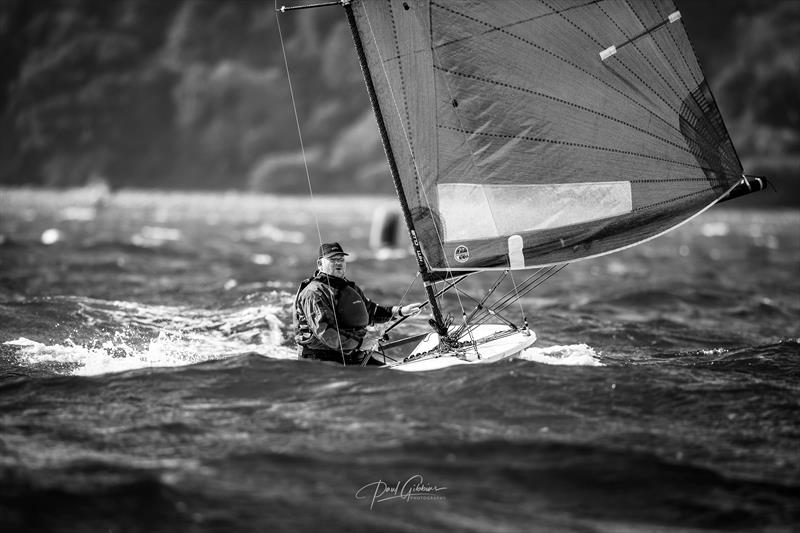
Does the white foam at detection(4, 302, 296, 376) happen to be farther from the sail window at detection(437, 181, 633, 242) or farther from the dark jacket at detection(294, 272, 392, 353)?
the sail window at detection(437, 181, 633, 242)

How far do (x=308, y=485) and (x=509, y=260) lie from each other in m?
4.68

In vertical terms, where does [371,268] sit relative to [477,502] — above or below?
above

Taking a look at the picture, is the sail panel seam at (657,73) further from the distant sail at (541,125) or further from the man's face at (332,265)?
the man's face at (332,265)

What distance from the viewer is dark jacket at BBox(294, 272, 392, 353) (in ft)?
35.4

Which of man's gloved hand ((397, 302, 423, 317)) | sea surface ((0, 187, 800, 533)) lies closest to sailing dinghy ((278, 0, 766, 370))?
man's gloved hand ((397, 302, 423, 317))

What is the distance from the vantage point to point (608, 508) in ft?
22.9

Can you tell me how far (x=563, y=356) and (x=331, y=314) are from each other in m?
3.37

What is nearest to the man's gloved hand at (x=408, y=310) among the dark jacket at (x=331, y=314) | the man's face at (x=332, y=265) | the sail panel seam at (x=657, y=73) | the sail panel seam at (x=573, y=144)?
the dark jacket at (x=331, y=314)

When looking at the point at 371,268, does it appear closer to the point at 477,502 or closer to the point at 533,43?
the point at 533,43

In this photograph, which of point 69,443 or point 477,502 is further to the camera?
point 69,443

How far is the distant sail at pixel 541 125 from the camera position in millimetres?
10664

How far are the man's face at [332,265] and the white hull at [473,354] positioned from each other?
1371 mm

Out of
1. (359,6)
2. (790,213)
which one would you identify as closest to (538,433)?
(359,6)

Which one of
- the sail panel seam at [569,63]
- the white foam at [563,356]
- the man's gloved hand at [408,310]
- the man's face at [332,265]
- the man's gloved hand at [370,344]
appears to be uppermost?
the sail panel seam at [569,63]
